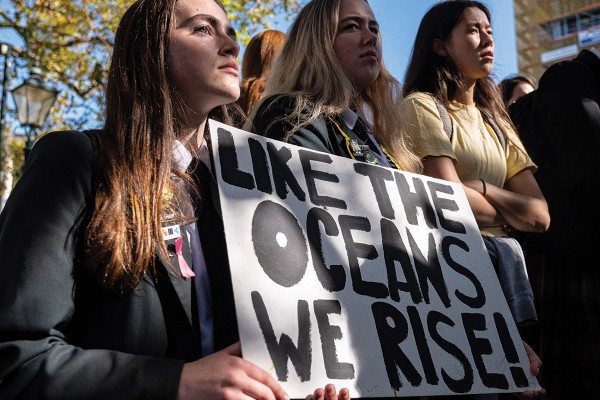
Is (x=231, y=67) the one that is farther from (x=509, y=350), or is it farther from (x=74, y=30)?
(x=74, y=30)

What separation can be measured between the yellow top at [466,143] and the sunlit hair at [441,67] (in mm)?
132

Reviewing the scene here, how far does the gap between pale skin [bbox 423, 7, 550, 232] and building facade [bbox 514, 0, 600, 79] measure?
3559 cm

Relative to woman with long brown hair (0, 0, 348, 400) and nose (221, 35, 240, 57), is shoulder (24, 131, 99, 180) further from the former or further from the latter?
nose (221, 35, 240, 57)

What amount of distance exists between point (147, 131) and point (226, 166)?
0.23 metres

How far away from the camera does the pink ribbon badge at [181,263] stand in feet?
4.95

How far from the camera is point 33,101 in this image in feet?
27.5

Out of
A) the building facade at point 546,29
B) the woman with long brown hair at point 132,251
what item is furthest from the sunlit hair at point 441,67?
the building facade at point 546,29

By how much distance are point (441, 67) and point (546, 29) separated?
37.6 meters

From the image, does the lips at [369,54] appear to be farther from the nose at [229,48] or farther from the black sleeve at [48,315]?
the black sleeve at [48,315]

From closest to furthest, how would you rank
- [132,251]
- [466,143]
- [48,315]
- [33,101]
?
[48,315], [132,251], [466,143], [33,101]

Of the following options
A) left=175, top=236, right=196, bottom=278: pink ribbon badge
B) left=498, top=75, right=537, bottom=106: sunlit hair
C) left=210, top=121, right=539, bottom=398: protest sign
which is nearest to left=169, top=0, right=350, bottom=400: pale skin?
left=210, top=121, right=539, bottom=398: protest sign

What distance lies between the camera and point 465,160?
2.71 metres

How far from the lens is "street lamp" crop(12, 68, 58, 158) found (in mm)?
8312

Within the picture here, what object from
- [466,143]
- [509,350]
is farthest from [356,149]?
[509,350]
